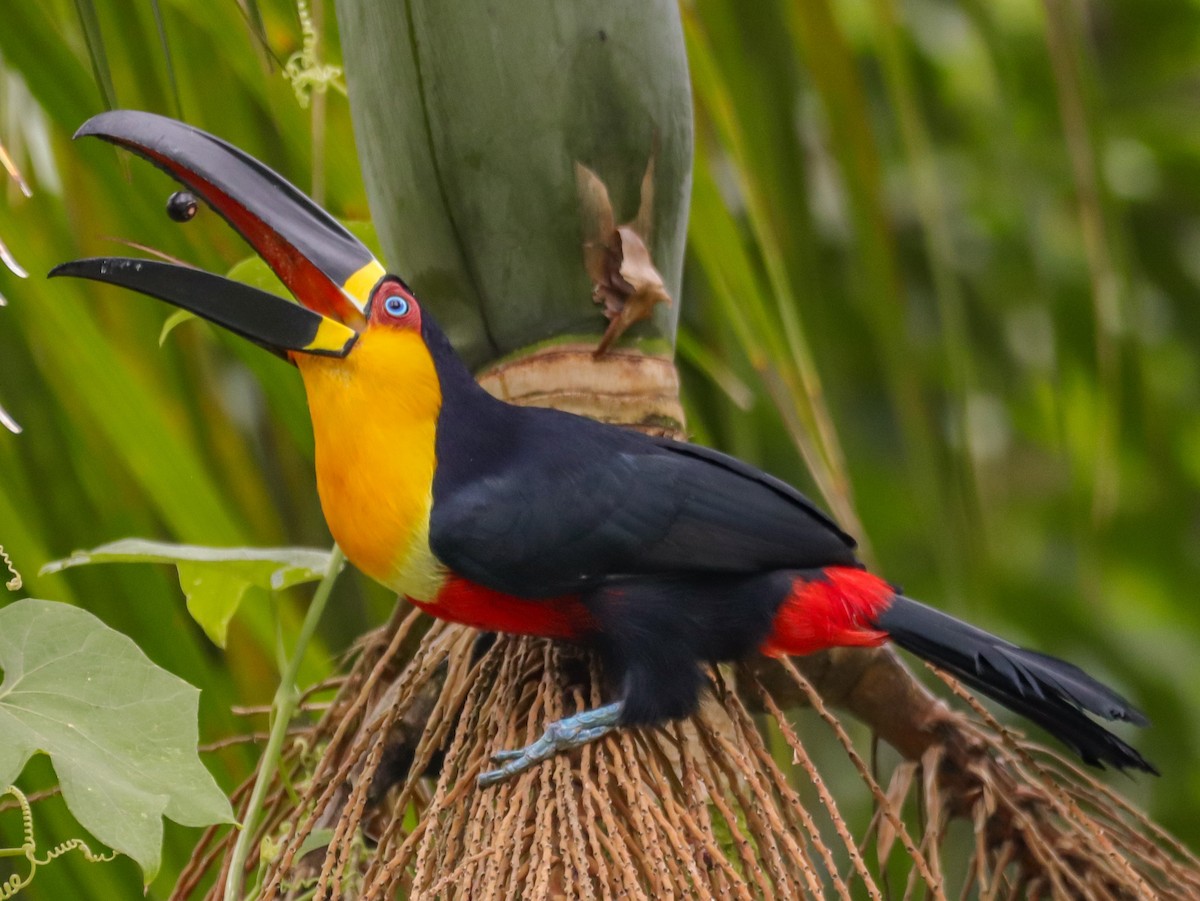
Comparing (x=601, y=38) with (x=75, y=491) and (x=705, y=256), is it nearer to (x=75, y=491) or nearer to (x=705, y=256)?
(x=705, y=256)

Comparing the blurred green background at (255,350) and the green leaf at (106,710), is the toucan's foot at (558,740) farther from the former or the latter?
the blurred green background at (255,350)

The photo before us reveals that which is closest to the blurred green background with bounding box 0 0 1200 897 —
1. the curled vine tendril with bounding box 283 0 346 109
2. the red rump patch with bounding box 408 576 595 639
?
the curled vine tendril with bounding box 283 0 346 109

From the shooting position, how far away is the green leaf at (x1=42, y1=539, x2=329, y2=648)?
105 cm

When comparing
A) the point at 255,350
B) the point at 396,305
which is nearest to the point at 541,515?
the point at 396,305

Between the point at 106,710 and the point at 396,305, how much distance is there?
41cm

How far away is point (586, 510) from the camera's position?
1124 millimetres

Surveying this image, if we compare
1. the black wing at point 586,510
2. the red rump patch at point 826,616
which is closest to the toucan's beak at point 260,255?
the black wing at point 586,510

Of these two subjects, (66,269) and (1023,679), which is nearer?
(66,269)

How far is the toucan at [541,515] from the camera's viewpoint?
3.51 ft

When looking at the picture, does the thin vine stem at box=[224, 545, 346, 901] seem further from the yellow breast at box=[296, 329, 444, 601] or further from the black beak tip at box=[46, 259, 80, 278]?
the black beak tip at box=[46, 259, 80, 278]

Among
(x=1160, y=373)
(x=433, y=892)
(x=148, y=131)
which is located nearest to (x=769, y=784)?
(x=433, y=892)

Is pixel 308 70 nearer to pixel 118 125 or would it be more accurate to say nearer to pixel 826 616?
pixel 118 125

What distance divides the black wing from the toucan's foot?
0.44 feet

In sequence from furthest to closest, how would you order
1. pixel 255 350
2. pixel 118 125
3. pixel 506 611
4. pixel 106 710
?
pixel 255 350, pixel 506 611, pixel 118 125, pixel 106 710
